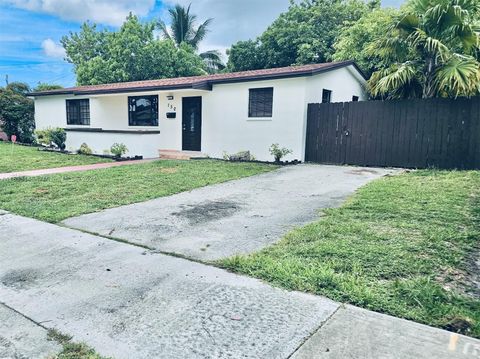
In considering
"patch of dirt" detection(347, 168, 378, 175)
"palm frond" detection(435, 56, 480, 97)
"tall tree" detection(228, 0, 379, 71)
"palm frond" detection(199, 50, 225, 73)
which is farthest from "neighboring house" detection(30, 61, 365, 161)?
"palm frond" detection(199, 50, 225, 73)

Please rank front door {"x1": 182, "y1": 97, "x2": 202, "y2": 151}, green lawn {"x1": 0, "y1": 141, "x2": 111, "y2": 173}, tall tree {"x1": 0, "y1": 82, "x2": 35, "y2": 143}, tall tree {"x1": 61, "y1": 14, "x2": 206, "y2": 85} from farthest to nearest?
tall tree {"x1": 61, "y1": 14, "x2": 206, "y2": 85}
tall tree {"x1": 0, "y1": 82, "x2": 35, "y2": 143}
front door {"x1": 182, "y1": 97, "x2": 202, "y2": 151}
green lawn {"x1": 0, "y1": 141, "x2": 111, "y2": 173}

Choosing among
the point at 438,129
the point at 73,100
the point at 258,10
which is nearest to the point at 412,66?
the point at 438,129

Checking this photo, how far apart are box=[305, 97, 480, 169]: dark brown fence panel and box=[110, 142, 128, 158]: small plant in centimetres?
702

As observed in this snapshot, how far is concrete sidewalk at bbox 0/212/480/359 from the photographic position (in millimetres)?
2291

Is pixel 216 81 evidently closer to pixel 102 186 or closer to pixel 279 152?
pixel 279 152

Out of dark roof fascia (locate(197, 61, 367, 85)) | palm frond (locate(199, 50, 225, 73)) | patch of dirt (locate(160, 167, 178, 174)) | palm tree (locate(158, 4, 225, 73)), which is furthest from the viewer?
palm frond (locate(199, 50, 225, 73))

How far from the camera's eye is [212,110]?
13.8 metres

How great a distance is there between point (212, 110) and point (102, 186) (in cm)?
670

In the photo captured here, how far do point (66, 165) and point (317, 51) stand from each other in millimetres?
17007

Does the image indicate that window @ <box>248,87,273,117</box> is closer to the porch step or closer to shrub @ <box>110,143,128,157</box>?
the porch step

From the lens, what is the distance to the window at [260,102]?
12227 mm

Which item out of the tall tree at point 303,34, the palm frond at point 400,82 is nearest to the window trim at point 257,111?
the palm frond at point 400,82

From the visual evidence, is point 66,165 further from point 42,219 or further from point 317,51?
point 317,51

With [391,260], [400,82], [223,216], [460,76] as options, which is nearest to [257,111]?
[400,82]
